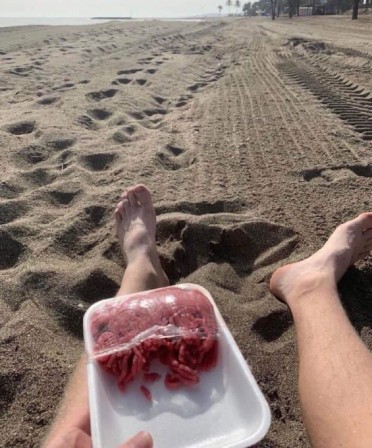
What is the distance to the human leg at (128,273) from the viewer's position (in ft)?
4.33

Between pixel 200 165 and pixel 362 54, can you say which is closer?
pixel 200 165

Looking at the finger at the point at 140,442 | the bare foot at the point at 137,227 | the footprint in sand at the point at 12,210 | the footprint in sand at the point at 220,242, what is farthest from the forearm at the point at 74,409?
the footprint in sand at the point at 12,210

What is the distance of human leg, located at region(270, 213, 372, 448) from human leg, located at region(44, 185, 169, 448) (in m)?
0.58

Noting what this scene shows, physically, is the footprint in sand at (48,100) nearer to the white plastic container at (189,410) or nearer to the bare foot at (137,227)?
the bare foot at (137,227)

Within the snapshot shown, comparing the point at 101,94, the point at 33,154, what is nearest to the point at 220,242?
the point at 33,154

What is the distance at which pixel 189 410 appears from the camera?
132 centimetres

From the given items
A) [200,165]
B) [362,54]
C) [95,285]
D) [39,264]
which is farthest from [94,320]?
[362,54]

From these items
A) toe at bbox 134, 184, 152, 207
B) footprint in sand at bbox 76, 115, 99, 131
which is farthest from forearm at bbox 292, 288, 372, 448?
footprint in sand at bbox 76, 115, 99, 131

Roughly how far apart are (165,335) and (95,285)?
0.78m

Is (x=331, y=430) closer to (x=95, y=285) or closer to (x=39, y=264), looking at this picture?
(x=95, y=285)

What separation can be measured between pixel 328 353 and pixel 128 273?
3.13ft

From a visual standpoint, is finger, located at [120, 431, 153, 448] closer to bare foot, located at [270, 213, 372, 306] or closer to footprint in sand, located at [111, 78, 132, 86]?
bare foot, located at [270, 213, 372, 306]

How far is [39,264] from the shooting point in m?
2.21

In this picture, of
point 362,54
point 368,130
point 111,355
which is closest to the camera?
point 111,355
